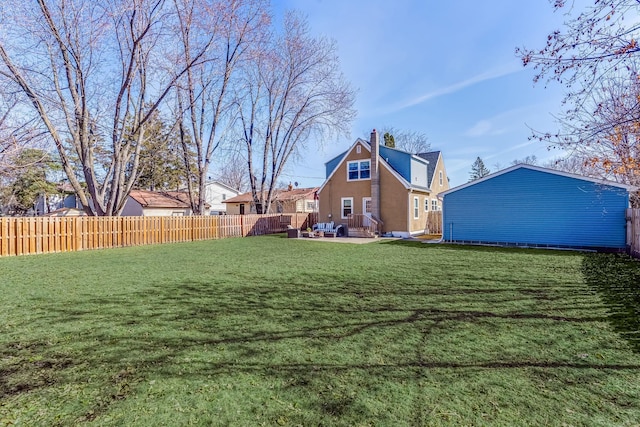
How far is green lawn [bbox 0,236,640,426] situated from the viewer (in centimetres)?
240

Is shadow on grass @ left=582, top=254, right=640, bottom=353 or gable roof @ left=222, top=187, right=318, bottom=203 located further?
gable roof @ left=222, top=187, right=318, bottom=203

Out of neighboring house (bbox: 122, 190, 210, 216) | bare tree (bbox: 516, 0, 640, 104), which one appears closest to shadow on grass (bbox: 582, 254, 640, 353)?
bare tree (bbox: 516, 0, 640, 104)

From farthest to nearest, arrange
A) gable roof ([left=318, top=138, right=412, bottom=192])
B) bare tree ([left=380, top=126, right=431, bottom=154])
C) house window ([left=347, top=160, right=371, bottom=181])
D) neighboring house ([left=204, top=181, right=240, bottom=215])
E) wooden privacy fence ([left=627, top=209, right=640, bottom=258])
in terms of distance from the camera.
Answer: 1. bare tree ([left=380, top=126, right=431, bottom=154])
2. neighboring house ([left=204, top=181, right=240, bottom=215])
3. house window ([left=347, top=160, right=371, bottom=181])
4. gable roof ([left=318, top=138, right=412, bottom=192])
5. wooden privacy fence ([left=627, top=209, right=640, bottom=258])

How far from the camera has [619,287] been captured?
623 centimetres

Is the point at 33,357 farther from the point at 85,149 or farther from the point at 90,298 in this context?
the point at 85,149

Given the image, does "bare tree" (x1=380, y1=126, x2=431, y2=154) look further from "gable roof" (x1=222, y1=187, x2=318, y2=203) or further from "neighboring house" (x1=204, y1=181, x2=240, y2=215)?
"neighboring house" (x1=204, y1=181, x2=240, y2=215)

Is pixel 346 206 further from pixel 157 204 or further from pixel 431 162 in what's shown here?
pixel 157 204

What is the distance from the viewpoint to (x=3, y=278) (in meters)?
7.50

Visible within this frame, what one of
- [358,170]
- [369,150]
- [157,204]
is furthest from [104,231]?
[157,204]

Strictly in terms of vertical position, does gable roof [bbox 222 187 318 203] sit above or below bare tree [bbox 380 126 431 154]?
below

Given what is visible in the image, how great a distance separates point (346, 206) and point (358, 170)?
101 inches

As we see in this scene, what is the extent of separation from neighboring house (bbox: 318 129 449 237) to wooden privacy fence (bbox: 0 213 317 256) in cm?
659

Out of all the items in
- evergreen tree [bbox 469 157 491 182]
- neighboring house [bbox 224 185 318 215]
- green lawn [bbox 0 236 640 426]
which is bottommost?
green lawn [bbox 0 236 640 426]

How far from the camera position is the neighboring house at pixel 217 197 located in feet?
123
